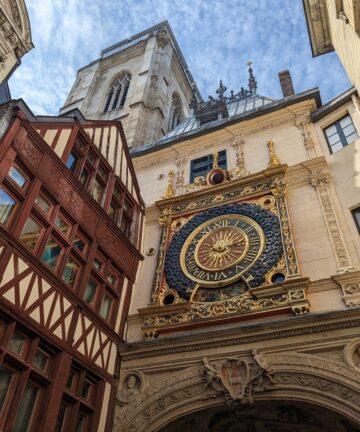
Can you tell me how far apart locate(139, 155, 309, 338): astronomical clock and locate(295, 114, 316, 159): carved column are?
1041 mm

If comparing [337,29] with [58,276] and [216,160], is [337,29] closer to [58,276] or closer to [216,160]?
Answer: [216,160]

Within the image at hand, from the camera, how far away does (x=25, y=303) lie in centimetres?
671

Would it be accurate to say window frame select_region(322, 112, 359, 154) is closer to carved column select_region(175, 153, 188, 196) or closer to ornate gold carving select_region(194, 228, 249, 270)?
ornate gold carving select_region(194, 228, 249, 270)

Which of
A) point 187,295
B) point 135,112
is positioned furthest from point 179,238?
point 135,112

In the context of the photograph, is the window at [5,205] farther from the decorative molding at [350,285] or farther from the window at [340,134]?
the window at [340,134]

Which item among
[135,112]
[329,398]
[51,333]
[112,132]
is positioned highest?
[135,112]

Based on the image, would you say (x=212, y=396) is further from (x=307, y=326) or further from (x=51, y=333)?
(x=51, y=333)

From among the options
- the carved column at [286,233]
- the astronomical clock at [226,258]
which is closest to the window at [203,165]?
the astronomical clock at [226,258]

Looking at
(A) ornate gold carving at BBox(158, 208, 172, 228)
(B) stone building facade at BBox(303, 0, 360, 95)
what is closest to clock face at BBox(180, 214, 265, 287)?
(A) ornate gold carving at BBox(158, 208, 172, 228)

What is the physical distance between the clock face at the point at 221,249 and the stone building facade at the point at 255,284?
31mm

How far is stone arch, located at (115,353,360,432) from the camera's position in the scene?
6.89 metres

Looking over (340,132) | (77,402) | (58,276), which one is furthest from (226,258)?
(340,132)

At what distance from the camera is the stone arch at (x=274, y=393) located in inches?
271

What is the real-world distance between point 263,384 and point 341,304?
2.22m
